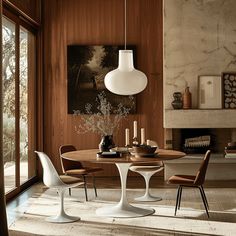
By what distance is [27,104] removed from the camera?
742 centimetres

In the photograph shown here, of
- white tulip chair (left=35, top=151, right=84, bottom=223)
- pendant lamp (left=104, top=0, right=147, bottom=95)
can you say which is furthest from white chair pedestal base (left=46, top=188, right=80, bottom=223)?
pendant lamp (left=104, top=0, right=147, bottom=95)

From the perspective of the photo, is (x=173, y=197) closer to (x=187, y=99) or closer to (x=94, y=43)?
(x=187, y=99)

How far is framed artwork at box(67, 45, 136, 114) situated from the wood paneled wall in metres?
0.12

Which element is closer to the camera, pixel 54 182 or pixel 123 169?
pixel 54 182

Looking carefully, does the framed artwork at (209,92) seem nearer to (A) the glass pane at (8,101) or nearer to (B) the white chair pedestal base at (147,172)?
(B) the white chair pedestal base at (147,172)

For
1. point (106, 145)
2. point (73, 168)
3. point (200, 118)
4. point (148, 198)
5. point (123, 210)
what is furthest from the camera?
point (200, 118)

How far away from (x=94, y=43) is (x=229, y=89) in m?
2.27

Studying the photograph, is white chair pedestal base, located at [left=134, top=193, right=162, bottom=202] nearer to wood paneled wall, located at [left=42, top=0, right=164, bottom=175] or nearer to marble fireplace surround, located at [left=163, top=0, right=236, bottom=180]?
marble fireplace surround, located at [left=163, top=0, right=236, bottom=180]

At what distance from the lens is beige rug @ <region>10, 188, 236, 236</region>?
468cm

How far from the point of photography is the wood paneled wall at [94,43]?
313 inches

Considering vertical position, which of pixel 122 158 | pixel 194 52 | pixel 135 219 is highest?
pixel 194 52

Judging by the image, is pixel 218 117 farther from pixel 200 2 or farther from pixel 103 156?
pixel 103 156

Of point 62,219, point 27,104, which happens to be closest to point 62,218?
point 62,219

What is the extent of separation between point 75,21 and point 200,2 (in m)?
2.01
